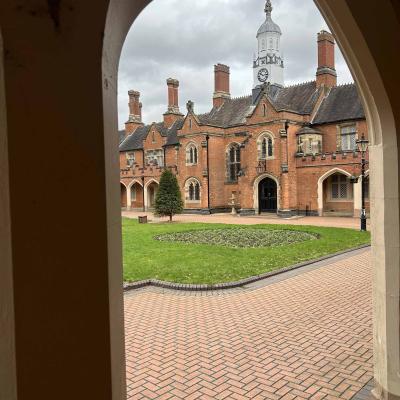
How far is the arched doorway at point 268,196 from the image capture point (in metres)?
33.6

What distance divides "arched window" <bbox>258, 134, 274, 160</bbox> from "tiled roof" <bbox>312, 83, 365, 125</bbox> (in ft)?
13.0

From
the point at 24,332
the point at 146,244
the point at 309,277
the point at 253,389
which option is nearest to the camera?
the point at 24,332

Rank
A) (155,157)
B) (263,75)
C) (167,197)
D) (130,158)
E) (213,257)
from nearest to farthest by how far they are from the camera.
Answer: (213,257), (167,197), (155,157), (263,75), (130,158)

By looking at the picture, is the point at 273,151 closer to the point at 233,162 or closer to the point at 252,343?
the point at 233,162

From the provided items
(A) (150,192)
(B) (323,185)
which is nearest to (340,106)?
(B) (323,185)

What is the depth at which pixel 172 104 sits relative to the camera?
153 feet

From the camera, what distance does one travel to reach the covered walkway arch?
137cm

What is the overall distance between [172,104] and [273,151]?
1853cm

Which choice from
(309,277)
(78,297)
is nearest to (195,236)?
(309,277)

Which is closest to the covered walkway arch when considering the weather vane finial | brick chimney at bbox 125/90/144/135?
the weather vane finial

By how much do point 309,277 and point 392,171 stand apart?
7.89 metres

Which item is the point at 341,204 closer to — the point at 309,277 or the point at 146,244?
the point at 146,244

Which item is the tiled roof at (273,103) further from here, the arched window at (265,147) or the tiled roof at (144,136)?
the tiled roof at (144,136)

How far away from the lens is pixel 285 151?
1226 inches
